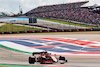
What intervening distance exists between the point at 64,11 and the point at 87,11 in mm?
9927

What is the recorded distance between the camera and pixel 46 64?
12.5 m

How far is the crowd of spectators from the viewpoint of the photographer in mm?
51906

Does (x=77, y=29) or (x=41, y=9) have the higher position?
(x=41, y=9)

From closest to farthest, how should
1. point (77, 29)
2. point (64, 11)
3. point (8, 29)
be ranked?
point (77, 29) < point (8, 29) < point (64, 11)

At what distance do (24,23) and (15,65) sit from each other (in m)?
43.7

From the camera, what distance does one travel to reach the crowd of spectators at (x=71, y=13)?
51.9 meters

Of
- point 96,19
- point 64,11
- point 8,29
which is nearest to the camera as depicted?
point 8,29

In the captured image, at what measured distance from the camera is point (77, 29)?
42.2 meters

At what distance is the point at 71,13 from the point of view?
58781mm

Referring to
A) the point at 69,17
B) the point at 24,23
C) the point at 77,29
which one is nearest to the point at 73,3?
the point at 69,17

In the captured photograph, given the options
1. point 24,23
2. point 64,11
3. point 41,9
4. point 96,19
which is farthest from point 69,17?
point 41,9

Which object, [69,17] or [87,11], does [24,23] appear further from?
[87,11]

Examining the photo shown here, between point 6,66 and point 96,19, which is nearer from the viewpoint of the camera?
point 6,66

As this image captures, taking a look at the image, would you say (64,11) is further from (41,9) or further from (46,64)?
(46,64)
